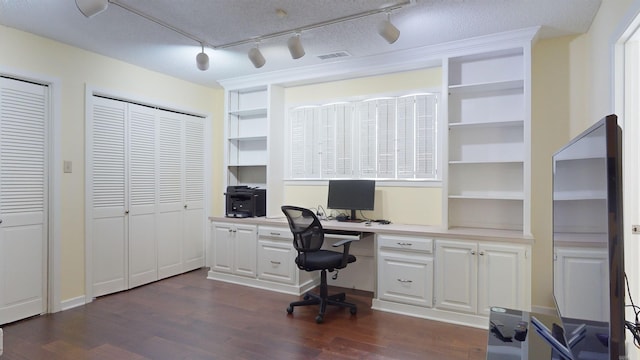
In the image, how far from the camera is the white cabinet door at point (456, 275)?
10.2 ft

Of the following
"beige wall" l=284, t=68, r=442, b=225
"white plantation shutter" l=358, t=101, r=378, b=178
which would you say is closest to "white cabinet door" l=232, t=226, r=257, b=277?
"beige wall" l=284, t=68, r=442, b=225

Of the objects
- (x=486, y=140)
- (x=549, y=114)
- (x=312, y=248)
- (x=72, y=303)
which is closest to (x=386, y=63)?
(x=486, y=140)

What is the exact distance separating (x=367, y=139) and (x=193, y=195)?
2.53 metres

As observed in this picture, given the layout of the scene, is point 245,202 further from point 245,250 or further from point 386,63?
point 386,63

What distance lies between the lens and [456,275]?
10.4 feet

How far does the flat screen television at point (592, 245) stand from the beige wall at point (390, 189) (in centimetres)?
226

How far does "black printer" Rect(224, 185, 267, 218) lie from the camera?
14.5 ft

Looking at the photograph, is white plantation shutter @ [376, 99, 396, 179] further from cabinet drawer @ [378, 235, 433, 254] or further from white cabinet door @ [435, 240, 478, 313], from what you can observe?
white cabinet door @ [435, 240, 478, 313]

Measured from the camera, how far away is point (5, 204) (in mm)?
3076

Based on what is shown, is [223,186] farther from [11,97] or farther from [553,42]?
[553,42]

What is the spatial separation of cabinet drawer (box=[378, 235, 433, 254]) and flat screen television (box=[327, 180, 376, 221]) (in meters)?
0.48

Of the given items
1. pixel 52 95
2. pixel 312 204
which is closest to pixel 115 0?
pixel 52 95

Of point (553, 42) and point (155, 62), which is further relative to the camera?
point (155, 62)

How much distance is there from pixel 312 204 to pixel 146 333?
2236mm
